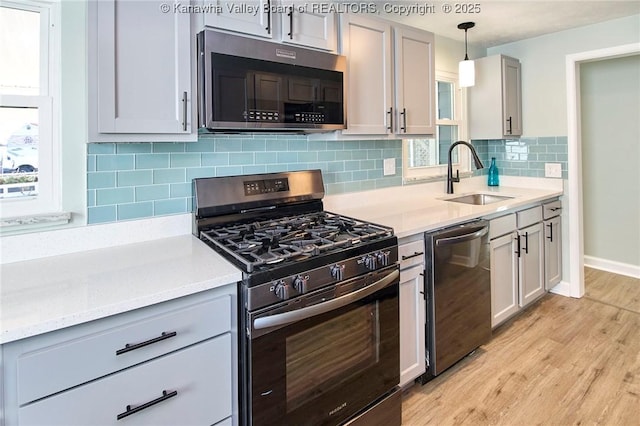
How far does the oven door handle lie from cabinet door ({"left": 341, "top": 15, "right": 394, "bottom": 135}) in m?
0.89

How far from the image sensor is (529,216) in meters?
2.99

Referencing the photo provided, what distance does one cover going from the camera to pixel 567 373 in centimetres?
234

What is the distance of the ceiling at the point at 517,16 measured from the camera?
268cm

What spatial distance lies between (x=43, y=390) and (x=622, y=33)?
410 cm

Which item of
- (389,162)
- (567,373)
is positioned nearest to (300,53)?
(389,162)

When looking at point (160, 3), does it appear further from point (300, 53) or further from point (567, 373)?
point (567, 373)

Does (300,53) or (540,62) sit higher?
(540,62)

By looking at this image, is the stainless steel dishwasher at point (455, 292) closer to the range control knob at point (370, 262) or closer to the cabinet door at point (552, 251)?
the range control knob at point (370, 262)

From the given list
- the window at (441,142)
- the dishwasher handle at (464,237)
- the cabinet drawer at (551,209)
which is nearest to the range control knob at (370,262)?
the dishwasher handle at (464,237)

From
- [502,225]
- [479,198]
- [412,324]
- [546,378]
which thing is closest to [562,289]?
[479,198]

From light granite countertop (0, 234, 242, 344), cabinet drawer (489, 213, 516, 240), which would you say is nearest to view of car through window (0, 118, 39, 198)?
light granite countertop (0, 234, 242, 344)

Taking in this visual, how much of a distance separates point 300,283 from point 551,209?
2.73 meters

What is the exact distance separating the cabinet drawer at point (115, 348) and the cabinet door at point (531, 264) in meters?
2.40

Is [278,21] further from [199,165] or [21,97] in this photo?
[21,97]
